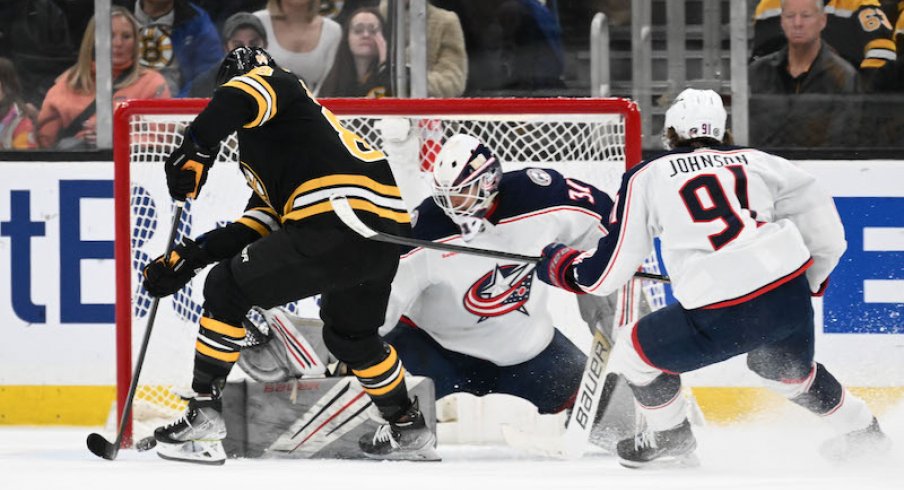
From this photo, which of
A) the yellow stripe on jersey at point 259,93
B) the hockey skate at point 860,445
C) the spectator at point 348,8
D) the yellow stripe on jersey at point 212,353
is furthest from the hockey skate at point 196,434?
the spectator at point 348,8

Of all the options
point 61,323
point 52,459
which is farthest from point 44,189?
point 52,459

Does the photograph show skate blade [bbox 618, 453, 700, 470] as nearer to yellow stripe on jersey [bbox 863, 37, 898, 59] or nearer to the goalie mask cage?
the goalie mask cage

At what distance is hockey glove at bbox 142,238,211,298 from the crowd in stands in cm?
131

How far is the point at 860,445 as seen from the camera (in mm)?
3434

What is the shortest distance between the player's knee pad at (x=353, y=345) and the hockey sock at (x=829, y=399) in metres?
0.95

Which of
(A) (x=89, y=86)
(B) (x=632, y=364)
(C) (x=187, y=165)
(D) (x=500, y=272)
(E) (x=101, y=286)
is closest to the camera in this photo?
(C) (x=187, y=165)

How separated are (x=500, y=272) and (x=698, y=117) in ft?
2.53

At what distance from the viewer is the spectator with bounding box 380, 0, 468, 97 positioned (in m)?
4.61

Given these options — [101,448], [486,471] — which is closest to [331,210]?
[486,471]

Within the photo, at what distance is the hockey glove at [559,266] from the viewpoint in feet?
11.4

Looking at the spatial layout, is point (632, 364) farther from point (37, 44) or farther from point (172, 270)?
point (37, 44)

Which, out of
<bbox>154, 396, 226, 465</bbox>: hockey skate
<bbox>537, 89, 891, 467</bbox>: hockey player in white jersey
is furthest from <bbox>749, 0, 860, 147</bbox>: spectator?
<bbox>154, 396, 226, 465</bbox>: hockey skate

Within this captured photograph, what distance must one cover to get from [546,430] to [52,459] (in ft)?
4.14

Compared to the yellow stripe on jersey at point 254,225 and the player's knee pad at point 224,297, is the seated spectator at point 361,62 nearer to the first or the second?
the yellow stripe on jersey at point 254,225
